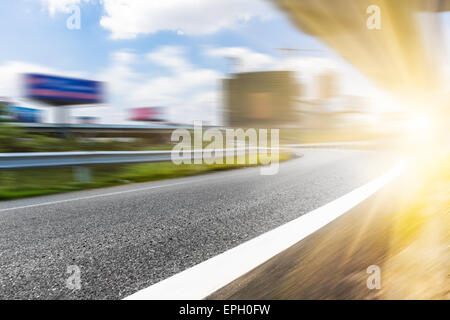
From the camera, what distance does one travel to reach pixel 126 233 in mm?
3158

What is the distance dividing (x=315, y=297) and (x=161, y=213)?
2.78 metres

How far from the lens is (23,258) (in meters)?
2.52

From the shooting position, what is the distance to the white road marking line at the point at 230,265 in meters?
1.75

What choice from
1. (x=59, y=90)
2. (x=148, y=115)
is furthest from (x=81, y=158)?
(x=148, y=115)

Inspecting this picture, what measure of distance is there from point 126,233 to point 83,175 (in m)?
5.69

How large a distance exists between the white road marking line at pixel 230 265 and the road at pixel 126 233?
0.38 feet

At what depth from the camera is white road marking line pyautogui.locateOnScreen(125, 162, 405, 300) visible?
1754 millimetres

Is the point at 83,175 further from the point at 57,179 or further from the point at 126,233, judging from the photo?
the point at 126,233

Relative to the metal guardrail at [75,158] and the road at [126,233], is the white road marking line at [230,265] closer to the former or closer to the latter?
the road at [126,233]

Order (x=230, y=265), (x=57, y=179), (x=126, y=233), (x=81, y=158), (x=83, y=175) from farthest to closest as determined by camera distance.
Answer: (x=57, y=179) < (x=83, y=175) < (x=81, y=158) < (x=126, y=233) < (x=230, y=265)

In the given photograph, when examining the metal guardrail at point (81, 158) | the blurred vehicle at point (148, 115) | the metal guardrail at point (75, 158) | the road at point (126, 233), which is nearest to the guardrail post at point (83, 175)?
the metal guardrail at point (81, 158)

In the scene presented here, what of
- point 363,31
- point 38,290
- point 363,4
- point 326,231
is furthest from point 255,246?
point 363,31

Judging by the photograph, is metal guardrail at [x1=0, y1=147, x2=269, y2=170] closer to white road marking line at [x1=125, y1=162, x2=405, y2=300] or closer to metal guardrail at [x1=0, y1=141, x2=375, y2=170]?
metal guardrail at [x1=0, y1=141, x2=375, y2=170]
